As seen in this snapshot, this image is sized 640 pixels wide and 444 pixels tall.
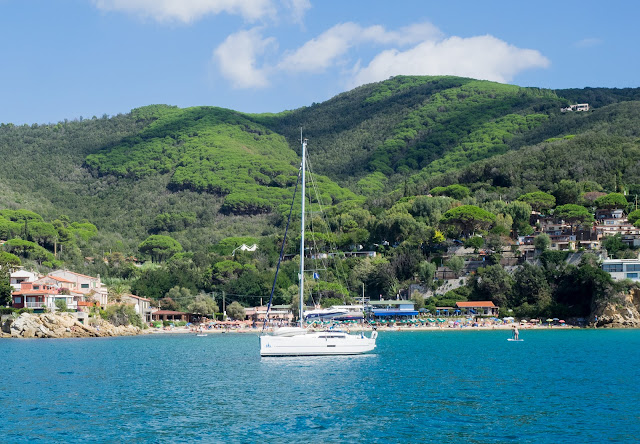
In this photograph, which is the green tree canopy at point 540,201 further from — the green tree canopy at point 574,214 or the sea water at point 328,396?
the sea water at point 328,396

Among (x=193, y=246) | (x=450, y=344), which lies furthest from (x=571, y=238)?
(x=193, y=246)

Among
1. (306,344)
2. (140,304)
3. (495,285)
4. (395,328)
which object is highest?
(495,285)

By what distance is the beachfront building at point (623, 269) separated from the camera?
72.5 meters

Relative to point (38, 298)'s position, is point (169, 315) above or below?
below

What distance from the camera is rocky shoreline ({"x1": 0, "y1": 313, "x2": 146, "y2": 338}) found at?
6606cm

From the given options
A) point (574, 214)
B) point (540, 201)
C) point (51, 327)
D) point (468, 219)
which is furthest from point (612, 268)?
point (51, 327)

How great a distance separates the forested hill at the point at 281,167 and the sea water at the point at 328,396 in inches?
2508

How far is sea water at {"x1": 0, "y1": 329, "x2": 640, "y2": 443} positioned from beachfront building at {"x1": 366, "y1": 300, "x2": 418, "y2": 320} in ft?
101

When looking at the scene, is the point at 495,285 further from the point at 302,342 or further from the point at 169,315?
the point at 302,342

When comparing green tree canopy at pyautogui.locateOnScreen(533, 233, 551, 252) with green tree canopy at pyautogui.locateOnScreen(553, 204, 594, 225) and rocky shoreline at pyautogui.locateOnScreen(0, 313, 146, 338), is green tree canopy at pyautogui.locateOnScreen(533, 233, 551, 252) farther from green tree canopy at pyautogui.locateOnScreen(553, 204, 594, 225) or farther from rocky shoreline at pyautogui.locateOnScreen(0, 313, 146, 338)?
rocky shoreline at pyautogui.locateOnScreen(0, 313, 146, 338)

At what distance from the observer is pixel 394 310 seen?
79.9 meters

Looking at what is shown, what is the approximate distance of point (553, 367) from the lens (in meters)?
37.6

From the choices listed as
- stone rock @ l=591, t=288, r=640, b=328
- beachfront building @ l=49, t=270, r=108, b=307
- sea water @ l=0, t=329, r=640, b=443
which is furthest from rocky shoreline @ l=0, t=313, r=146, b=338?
stone rock @ l=591, t=288, r=640, b=328

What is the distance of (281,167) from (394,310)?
96662mm
